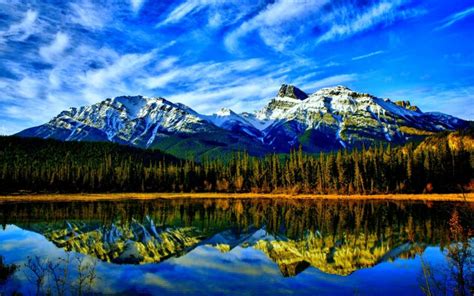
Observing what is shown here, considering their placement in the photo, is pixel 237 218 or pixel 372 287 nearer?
pixel 372 287

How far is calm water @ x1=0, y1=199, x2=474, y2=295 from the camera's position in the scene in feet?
97.5

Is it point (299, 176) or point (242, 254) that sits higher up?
point (299, 176)

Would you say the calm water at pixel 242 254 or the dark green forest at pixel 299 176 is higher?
the dark green forest at pixel 299 176

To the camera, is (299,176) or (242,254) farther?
(299,176)

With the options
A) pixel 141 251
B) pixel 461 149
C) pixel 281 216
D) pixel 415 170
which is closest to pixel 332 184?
pixel 415 170

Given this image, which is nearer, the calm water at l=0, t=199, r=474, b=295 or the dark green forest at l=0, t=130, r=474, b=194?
the calm water at l=0, t=199, r=474, b=295

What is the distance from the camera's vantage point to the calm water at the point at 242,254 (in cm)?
2972

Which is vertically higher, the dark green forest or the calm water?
the dark green forest

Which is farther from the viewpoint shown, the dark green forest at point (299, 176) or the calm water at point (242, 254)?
the dark green forest at point (299, 176)

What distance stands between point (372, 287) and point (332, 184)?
116831 millimetres

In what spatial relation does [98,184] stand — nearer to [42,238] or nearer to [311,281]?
[42,238]

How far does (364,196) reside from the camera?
13112cm

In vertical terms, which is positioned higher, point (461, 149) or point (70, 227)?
point (461, 149)

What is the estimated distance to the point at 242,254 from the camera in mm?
45125
